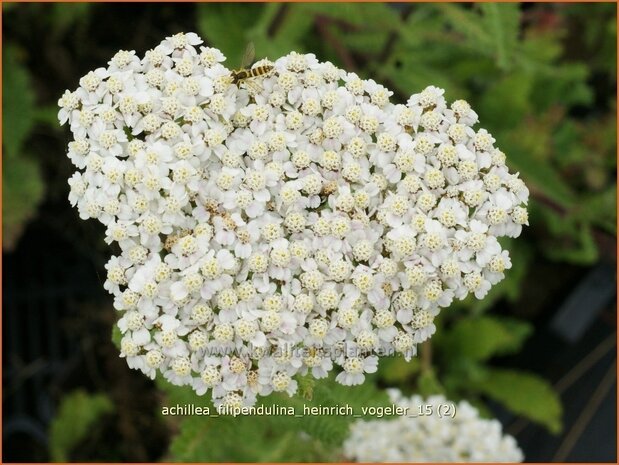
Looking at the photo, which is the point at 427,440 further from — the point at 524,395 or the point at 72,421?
the point at 72,421

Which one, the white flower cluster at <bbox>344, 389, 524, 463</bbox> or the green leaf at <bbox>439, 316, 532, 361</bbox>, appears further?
the green leaf at <bbox>439, 316, 532, 361</bbox>

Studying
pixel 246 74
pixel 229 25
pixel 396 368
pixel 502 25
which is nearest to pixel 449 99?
pixel 502 25

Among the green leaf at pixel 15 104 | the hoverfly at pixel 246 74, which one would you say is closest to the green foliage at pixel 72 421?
the green leaf at pixel 15 104

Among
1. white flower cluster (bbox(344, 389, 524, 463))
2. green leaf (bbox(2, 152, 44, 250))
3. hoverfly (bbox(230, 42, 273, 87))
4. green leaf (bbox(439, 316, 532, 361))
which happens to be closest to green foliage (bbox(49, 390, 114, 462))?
green leaf (bbox(2, 152, 44, 250))

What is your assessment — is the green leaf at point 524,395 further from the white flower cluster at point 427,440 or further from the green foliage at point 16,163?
the green foliage at point 16,163

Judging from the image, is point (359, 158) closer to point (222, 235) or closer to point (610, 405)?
point (222, 235)

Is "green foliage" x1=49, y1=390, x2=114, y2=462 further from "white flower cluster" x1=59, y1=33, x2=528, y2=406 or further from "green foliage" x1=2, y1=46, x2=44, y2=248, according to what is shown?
"white flower cluster" x1=59, y1=33, x2=528, y2=406

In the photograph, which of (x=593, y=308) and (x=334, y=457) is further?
(x=593, y=308)

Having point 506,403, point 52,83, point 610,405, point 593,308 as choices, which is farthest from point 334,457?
point 52,83
